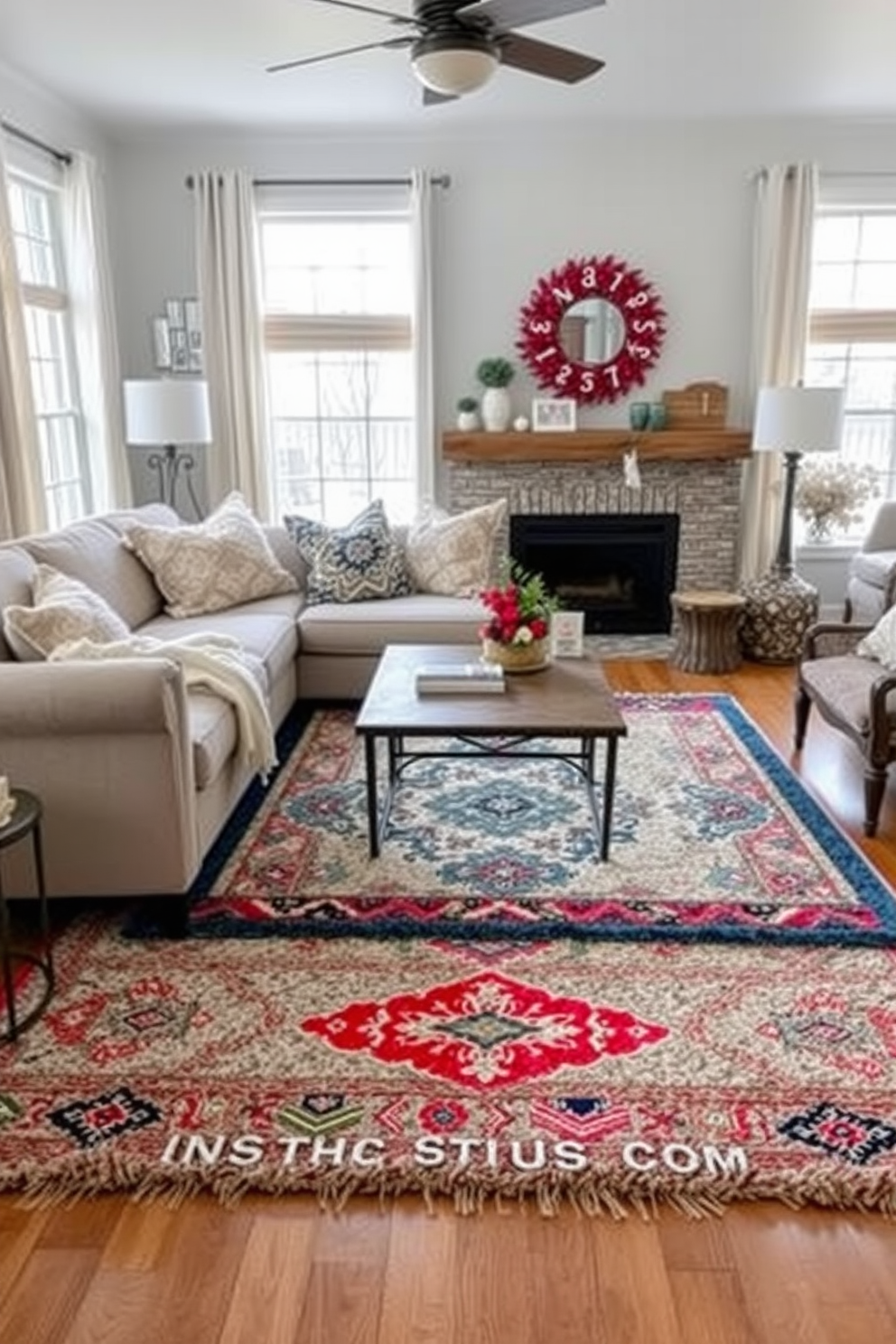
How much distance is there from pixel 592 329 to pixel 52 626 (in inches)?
152

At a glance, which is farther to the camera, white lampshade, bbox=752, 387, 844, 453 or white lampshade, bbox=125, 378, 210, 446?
white lampshade, bbox=125, 378, 210, 446

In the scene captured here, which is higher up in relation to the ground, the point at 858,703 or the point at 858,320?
the point at 858,320

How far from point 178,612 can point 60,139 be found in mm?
2681

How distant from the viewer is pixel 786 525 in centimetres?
491

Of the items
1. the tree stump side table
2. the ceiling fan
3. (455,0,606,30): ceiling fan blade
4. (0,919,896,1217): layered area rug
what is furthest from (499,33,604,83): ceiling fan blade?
(0,919,896,1217): layered area rug

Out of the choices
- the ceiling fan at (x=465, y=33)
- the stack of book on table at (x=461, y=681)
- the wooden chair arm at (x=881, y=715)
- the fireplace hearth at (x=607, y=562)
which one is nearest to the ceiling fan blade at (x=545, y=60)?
the ceiling fan at (x=465, y=33)

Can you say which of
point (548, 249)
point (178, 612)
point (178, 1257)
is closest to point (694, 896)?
point (178, 1257)

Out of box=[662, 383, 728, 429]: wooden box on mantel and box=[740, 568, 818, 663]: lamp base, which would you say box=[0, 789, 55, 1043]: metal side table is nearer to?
box=[740, 568, 818, 663]: lamp base

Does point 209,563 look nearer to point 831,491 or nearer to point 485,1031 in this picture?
point 485,1031

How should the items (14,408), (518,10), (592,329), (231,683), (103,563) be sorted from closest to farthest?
(518,10) → (231,683) → (103,563) → (14,408) → (592,329)

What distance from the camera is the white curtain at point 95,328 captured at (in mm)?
4879

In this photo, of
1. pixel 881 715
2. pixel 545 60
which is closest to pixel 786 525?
pixel 881 715

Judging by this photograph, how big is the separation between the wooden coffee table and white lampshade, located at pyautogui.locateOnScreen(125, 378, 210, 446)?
2188 millimetres

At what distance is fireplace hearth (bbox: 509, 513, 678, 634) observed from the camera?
5637 mm
